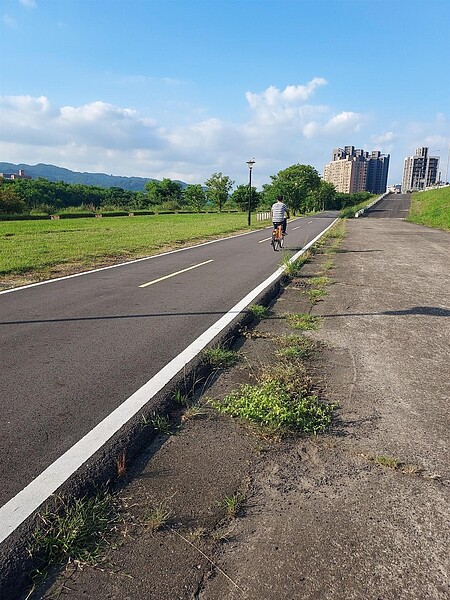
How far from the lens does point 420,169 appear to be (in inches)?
7569

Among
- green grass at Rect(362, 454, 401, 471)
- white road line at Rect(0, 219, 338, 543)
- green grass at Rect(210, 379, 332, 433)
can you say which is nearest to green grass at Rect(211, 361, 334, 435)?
green grass at Rect(210, 379, 332, 433)

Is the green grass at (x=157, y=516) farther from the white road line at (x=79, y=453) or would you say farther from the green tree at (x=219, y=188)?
the green tree at (x=219, y=188)

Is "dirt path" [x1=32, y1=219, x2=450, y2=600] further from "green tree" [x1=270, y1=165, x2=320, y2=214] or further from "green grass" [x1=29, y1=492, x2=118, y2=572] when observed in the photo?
"green tree" [x1=270, y1=165, x2=320, y2=214]

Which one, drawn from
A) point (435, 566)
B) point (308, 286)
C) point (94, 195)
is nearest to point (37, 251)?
point (308, 286)

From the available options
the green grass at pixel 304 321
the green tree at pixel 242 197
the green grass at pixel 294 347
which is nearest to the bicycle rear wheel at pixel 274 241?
the green grass at pixel 304 321

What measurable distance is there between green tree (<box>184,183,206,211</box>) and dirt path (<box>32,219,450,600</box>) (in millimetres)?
99684

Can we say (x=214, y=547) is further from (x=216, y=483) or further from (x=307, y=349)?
(x=307, y=349)

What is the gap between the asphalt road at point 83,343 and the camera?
123 inches

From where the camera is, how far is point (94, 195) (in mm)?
108500

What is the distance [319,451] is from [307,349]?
2.13m

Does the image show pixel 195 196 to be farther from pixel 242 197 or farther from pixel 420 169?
pixel 420 169

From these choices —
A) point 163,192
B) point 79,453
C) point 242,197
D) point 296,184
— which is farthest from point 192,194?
point 79,453

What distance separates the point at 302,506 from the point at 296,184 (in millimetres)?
89628

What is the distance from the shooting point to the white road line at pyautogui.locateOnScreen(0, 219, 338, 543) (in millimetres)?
2289
